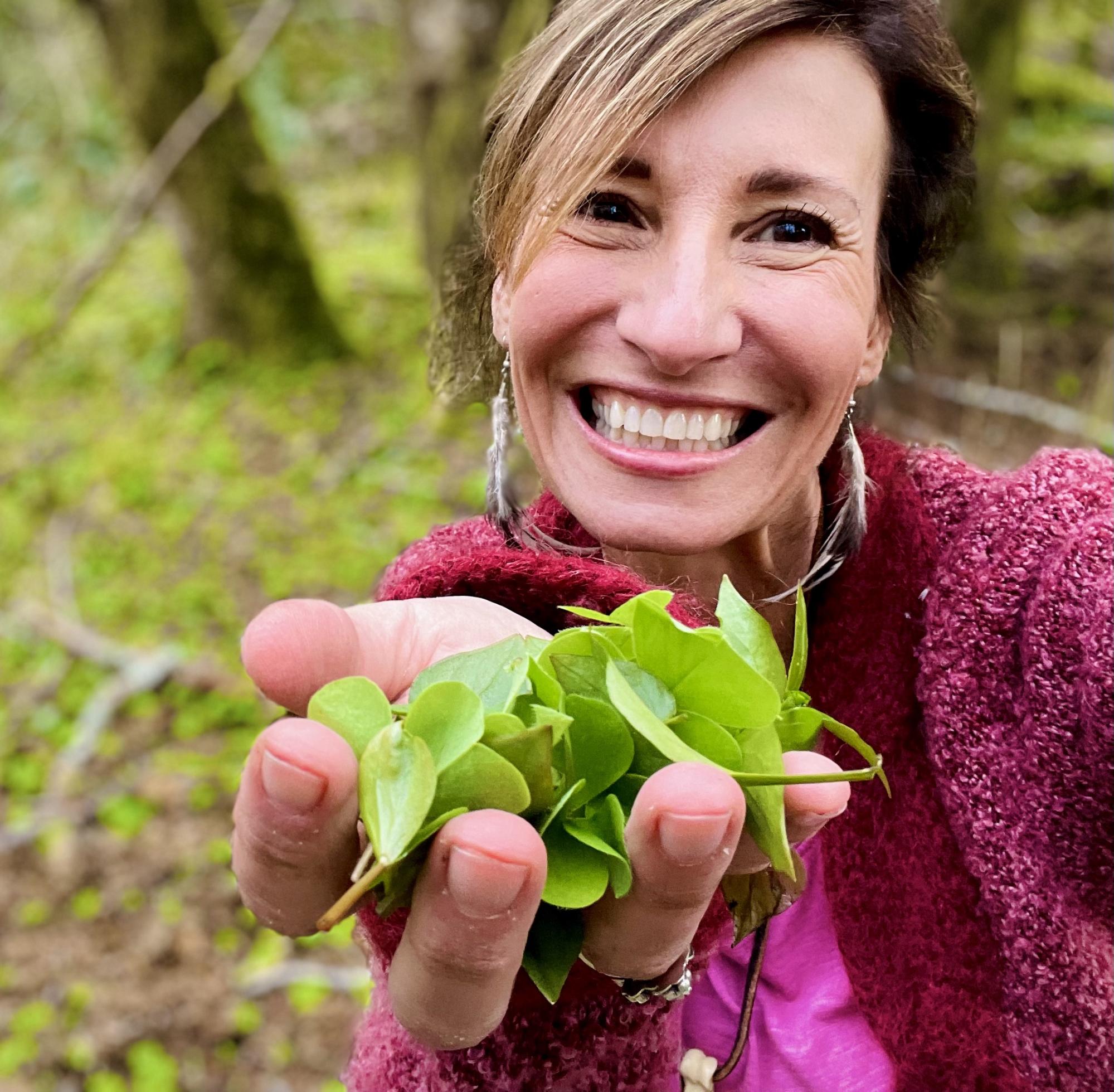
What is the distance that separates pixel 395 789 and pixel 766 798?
0.24m

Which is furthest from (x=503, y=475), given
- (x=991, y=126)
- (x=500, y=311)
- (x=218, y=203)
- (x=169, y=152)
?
(x=218, y=203)

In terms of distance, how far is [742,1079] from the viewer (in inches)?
40.1

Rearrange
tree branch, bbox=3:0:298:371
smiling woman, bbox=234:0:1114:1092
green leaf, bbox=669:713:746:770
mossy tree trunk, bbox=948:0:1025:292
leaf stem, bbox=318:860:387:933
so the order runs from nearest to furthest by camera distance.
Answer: leaf stem, bbox=318:860:387:933 < green leaf, bbox=669:713:746:770 < smiling woman, bbox=234:0:1114:1092 < tree branch, bbox=3:0:298:371 < mossy tree trunk, bbox=948:0:1025:292

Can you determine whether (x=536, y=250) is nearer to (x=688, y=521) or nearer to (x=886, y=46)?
(x=688, y=521)

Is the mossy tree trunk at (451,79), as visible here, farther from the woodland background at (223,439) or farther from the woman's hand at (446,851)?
the woman's hand at (446,851)

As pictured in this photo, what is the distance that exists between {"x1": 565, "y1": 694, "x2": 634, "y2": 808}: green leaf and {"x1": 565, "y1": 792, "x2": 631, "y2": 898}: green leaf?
11 millimetres

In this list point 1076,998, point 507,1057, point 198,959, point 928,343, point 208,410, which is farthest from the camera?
point 208,410

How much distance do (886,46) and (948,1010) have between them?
0.92 m

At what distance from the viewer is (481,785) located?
622 mm

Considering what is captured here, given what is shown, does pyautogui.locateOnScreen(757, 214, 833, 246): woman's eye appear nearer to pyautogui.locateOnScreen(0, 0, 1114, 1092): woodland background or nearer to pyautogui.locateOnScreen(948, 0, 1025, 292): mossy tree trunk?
pyautogui.locateOnScreen(0, 0, 1114, 1092): woodland background

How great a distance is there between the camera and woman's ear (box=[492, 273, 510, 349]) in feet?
3.71

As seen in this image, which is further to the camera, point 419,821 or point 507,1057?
point 507,1057

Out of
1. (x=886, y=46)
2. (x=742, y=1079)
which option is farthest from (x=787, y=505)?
(x=742, y=1079)

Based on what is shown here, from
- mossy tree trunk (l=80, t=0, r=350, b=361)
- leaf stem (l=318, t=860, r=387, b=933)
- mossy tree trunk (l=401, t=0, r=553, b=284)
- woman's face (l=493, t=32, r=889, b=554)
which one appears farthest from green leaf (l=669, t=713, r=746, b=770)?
mossy tree trunk (l=80, t=0, r=350, b=361)
